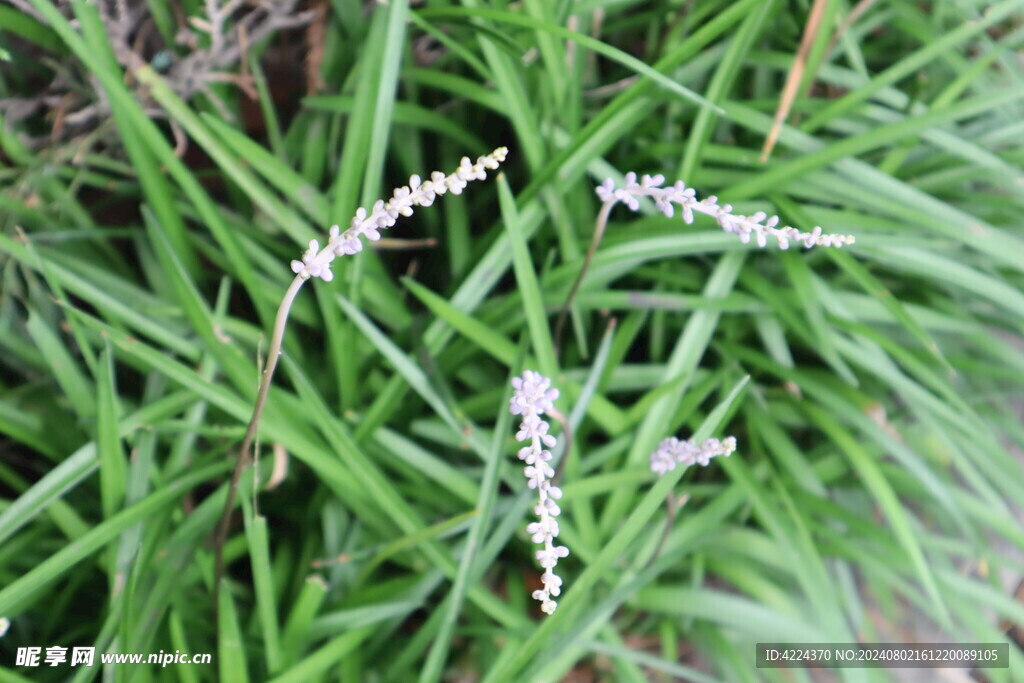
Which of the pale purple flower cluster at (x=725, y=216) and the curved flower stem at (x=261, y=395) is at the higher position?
the pale purple flower cluster at (x=725, y=216)

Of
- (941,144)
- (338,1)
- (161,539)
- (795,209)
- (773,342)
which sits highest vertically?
(338,1)

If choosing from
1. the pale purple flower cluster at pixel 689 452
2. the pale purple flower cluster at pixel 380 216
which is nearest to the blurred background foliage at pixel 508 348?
the pale purple flower cluster at pixel 689 452

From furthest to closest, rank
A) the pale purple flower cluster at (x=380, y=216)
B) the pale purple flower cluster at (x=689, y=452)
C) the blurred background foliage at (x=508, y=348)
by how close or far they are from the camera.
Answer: the blurred background foliage at (x=508, y=348) → the pale purple flower cluster at (x=689, y=452) → the pale purple flower cluster at (x=380, y=216)

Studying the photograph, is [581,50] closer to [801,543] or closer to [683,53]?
[683,53]

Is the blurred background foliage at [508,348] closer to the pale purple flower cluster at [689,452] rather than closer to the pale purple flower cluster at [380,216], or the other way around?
the pale purple flower cluster at [689,452]

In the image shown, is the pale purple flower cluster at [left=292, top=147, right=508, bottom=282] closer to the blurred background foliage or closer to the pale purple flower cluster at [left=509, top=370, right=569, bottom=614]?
the pale purple flower cluster at [left=509, top=370, right=569, bottom=614]

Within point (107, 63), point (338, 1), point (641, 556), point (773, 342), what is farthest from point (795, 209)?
point (107, 63)

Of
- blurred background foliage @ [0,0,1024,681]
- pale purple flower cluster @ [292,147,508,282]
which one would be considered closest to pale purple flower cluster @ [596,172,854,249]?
pale purple flower cluster @ [292,147,508,282]
